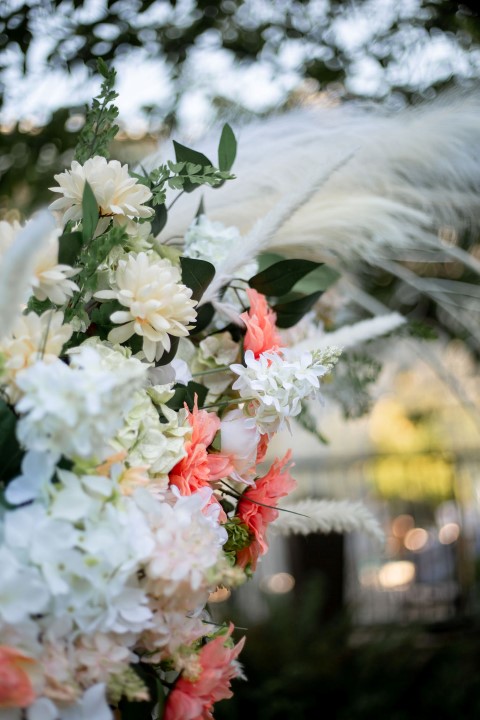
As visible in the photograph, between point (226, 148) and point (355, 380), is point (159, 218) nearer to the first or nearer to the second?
point (226, 148)

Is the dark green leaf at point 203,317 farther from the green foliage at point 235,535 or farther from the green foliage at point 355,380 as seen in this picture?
the green foliage at point 355,380

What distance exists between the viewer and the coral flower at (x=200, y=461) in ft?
2.01

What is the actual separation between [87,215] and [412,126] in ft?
2.08

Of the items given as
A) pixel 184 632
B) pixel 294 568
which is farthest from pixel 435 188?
pixel 294 568

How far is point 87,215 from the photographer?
0.60 m

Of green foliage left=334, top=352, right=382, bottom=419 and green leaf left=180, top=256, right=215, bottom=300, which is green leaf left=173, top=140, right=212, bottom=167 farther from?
green foliage left=334, top=352, right=382, bottom=419

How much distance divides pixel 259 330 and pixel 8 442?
27cm

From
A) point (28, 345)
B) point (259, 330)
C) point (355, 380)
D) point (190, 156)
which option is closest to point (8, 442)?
point (28, 345)

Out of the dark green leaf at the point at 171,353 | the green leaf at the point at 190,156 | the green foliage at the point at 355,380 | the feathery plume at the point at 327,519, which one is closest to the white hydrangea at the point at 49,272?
the dark green leaf at the point at 171,353

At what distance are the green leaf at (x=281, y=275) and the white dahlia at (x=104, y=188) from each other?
0.19 m

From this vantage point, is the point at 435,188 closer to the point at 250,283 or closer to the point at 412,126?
the point at 412,126

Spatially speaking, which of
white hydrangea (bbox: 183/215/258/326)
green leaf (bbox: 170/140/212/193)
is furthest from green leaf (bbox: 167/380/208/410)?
green leaf (bbox: 170/140/212/193)

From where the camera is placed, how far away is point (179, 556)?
1.62 ft

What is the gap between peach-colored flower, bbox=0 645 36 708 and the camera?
0.44 metres
